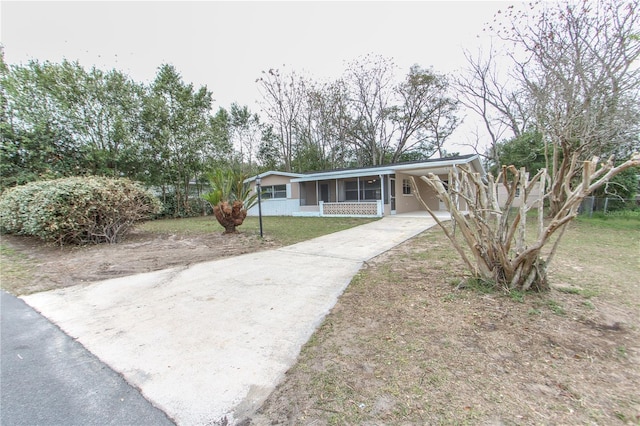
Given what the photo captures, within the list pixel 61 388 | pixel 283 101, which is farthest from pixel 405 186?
pixel 61 388

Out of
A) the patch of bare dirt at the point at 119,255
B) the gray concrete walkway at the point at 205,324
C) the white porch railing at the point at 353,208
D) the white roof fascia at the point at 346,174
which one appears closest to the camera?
the gray concrete walkway at the point at 205,324

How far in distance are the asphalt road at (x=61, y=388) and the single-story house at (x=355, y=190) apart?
10953 mm

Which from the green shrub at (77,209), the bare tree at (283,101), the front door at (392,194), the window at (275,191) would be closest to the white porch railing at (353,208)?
the front door at (392,194)

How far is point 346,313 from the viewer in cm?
305

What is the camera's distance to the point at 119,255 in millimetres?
6344

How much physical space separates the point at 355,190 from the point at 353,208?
5.38ft

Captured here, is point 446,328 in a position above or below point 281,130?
below

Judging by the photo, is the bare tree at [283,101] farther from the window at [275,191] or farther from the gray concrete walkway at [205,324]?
the gray concrete walkway at [205,324]

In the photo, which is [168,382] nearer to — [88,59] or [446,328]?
[446,328]

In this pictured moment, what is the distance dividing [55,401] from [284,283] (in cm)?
267

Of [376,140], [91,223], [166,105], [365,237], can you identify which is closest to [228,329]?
[365,237]

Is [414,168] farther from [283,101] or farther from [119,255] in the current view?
[283,101]

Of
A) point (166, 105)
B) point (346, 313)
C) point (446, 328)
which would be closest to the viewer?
point (446, 328)

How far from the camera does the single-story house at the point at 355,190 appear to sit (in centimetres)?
1401
